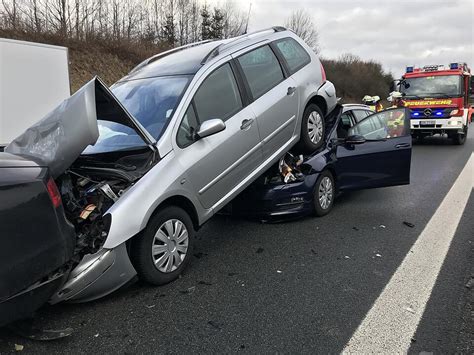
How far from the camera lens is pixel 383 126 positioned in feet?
20.4

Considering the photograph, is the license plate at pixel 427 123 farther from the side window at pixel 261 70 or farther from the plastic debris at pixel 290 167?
the side window at pixel 261 70

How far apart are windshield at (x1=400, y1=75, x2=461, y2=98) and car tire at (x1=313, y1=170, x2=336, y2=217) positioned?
33.2 feet

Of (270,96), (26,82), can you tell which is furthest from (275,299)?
(26,82)

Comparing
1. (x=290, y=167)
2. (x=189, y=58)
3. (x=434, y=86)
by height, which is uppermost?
(x=434, y=86)

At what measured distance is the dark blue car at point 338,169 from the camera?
5.25m

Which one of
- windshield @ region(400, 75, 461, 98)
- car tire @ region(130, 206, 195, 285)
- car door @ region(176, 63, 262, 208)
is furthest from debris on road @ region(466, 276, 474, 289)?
windshield @ region(400, 75, 461, 98)

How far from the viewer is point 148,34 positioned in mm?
28922

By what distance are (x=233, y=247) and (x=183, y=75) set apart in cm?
189

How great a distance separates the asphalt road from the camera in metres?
2.91

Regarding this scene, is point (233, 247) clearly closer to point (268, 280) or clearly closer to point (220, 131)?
point (268, 280)

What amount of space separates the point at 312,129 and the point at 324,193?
2.80ft

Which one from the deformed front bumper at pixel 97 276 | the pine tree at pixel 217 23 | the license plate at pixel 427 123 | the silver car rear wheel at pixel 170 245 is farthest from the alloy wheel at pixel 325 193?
the pine tree at pixel 217 23

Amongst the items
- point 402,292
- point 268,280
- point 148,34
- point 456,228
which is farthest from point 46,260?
point 148,34

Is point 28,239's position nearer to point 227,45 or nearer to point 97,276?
point 97,276
